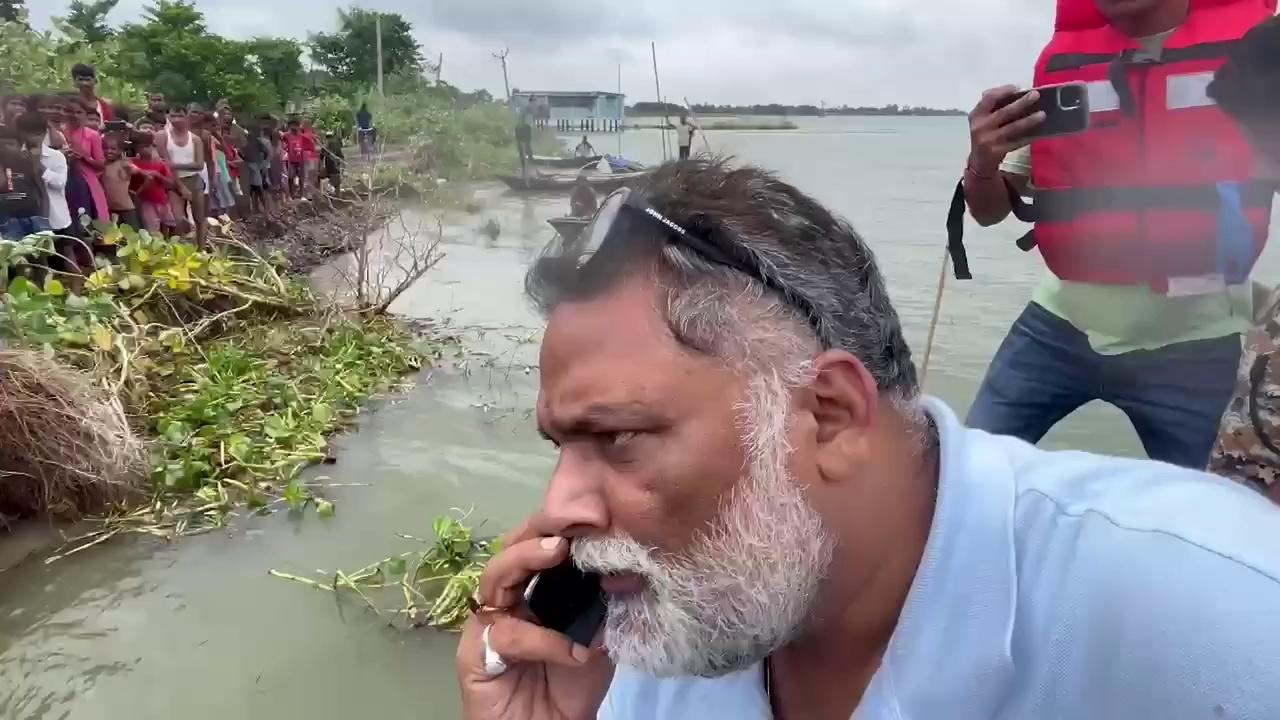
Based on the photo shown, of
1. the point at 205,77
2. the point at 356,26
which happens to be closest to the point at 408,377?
the point at 205,77

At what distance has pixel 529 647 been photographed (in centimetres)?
147

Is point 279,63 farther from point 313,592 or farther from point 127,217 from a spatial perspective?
point 313,592

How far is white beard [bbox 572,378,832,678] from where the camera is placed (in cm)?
123

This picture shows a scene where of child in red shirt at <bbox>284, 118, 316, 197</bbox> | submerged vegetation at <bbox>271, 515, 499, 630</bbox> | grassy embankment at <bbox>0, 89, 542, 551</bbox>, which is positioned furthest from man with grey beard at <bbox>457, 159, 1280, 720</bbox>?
child in red shirt at <bbox>284, 118, 316, 197</bbox>

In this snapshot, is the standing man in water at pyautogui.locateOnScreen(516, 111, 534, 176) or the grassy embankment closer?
the grassy embankment

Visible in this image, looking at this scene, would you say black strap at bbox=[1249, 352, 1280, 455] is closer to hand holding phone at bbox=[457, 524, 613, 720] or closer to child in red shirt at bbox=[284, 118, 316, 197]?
hand holding phone at bbox=[457, 524, 613, 720]

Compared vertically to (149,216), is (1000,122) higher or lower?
higher

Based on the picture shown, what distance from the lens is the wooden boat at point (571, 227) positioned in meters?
1.44

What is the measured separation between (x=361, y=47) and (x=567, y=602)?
4712cm

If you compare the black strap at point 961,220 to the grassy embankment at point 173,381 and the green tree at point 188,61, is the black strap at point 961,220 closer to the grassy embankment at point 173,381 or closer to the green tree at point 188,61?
the grassy embankment at point 173,381

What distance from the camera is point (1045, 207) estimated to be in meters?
2.37

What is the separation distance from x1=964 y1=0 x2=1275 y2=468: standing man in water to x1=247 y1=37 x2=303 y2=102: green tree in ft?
105

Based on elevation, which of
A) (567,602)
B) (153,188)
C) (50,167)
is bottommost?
(567,602)

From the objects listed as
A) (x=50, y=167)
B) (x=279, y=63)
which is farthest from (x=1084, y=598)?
(x=279, y=63)
